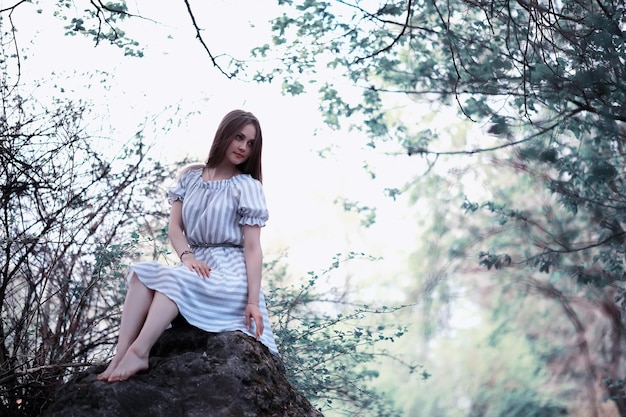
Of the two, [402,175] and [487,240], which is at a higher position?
[402,175]

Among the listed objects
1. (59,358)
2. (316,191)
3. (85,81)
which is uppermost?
(316,191)

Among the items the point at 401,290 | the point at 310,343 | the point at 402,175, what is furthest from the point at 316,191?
the point at 310,343

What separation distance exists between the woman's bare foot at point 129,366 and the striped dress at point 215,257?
0.22m

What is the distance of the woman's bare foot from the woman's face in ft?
2.93

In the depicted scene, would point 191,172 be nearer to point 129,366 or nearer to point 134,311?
point 134,311

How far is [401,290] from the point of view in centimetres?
1327

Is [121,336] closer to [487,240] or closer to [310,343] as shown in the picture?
[310,343]

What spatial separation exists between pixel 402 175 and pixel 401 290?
2.56m

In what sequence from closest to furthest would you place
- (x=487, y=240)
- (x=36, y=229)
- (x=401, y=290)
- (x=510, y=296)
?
(x=36, y=229) < (x=487, y=240) < (x=510, y=296) < (x=401, y=290)

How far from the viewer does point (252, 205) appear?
311cm

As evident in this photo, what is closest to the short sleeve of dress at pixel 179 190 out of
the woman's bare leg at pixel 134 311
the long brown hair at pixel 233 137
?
the long brown hair at pixel 233 137

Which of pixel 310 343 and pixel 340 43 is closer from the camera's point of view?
pixel 310 343

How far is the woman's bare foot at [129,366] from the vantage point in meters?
2.62

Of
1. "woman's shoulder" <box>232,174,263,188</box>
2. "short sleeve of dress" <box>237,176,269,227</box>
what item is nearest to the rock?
"short sleeve of dress" <box>237,176,269,227</box>
